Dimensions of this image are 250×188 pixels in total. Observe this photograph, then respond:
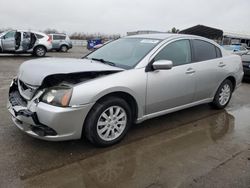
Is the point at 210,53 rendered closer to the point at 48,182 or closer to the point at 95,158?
the point at 95,158

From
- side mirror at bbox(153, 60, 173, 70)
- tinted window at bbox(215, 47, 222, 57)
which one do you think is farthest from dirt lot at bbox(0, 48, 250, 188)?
tinted window at bbox(215, 47, 222, 57)

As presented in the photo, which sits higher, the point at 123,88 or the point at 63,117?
the point at 123,88

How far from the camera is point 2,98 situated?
544 cm

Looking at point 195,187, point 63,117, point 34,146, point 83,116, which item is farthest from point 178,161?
point 34,146

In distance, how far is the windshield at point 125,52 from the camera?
3844 mm

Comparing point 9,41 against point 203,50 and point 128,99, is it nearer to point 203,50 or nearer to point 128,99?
point 203,50

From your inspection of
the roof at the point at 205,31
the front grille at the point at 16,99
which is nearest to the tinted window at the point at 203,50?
the front grille at the point at 16,99

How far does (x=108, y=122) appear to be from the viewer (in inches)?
132

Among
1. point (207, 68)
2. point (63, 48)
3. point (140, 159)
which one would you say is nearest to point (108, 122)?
point (140, 159)

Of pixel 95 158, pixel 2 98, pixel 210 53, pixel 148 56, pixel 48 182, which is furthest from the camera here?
pixel 2 98

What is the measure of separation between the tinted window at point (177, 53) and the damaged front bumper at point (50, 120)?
1.54 meters

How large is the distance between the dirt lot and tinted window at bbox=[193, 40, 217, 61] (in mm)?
1234

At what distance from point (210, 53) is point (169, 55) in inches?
47.7

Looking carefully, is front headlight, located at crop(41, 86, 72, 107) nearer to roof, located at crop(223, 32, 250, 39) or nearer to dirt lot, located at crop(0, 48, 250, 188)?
dirt lot, located at crop(0, 48, 250, 188)
